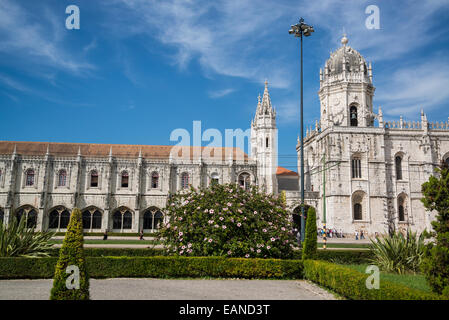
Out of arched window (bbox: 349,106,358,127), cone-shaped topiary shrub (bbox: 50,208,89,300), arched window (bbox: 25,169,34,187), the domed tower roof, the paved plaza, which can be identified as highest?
the domed tower roof

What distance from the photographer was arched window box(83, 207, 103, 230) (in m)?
43.7

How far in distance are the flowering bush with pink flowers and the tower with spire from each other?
28.3 metres

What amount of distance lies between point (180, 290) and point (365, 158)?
35.7 meters

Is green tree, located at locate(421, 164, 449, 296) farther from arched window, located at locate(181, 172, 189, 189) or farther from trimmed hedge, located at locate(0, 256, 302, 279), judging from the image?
arched window, located at locate(181, 172, 189, 189)

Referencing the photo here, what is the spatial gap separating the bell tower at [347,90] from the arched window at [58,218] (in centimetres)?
3402

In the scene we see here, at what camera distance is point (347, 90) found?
143ft

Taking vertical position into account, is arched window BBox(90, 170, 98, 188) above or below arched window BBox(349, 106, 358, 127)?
below

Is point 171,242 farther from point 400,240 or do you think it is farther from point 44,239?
point 400,240

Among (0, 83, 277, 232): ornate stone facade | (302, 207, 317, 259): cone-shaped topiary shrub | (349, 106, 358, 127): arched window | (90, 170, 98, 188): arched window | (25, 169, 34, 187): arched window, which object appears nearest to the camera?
(302, 207, 317, 259): cone-shaped topiary shrub

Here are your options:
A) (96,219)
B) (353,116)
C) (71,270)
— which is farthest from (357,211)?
(71,270)

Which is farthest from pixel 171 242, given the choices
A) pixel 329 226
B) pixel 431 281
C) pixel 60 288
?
pixel 329 226

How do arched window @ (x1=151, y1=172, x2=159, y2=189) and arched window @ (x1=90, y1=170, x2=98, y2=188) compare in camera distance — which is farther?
arched window @ (x1=151, y1=172, x2=159, y2=189)

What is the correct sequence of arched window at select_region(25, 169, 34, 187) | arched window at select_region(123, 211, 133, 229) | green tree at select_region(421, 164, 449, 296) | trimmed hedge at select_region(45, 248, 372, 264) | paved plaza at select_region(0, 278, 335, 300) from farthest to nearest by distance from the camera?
arched window at select_region(123, 211, 133, 229)
arched window at select_region(25, 169, 34, 187)
trimmed hedge at select_region(45, 248, 372, 264)
paved plaza at select_region(0, 278, 335, 300)
green tree at select_region(421, 164, 449, 296)

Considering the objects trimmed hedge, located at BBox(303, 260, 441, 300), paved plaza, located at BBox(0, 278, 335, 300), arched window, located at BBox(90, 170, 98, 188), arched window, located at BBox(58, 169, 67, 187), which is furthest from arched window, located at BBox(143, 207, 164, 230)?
trimmed hedge, located at BBox(303, 260, 441, 300)
